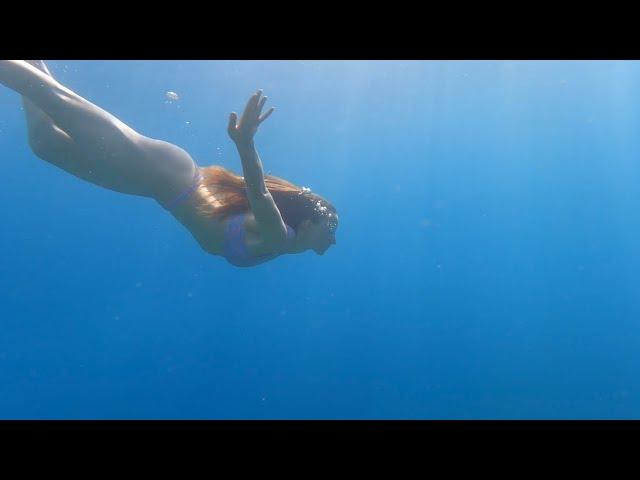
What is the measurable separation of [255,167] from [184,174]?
1208mm

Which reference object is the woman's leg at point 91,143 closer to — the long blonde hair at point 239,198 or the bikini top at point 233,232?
the bikini top at point 233,232

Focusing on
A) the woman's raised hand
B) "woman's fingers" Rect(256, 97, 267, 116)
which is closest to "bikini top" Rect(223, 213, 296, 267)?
the woman's raised hand

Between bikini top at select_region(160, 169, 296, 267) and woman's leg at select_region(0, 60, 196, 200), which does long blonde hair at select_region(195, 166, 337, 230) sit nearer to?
bikini top at select_region(160, 169, 296, 267)

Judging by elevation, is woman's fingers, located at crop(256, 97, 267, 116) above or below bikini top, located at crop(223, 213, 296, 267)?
below

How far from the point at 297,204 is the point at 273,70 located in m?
17.1

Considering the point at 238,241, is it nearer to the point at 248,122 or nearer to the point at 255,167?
the point at 255,167

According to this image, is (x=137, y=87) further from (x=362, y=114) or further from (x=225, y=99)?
(x=362, y=114)

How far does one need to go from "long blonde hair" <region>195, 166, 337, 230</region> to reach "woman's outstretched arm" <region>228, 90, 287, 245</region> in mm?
495

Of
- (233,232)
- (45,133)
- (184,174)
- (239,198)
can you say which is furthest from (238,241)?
(45,133)

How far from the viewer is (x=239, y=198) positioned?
13.7 feet

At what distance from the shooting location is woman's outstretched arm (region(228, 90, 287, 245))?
279cm

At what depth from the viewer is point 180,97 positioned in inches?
776
